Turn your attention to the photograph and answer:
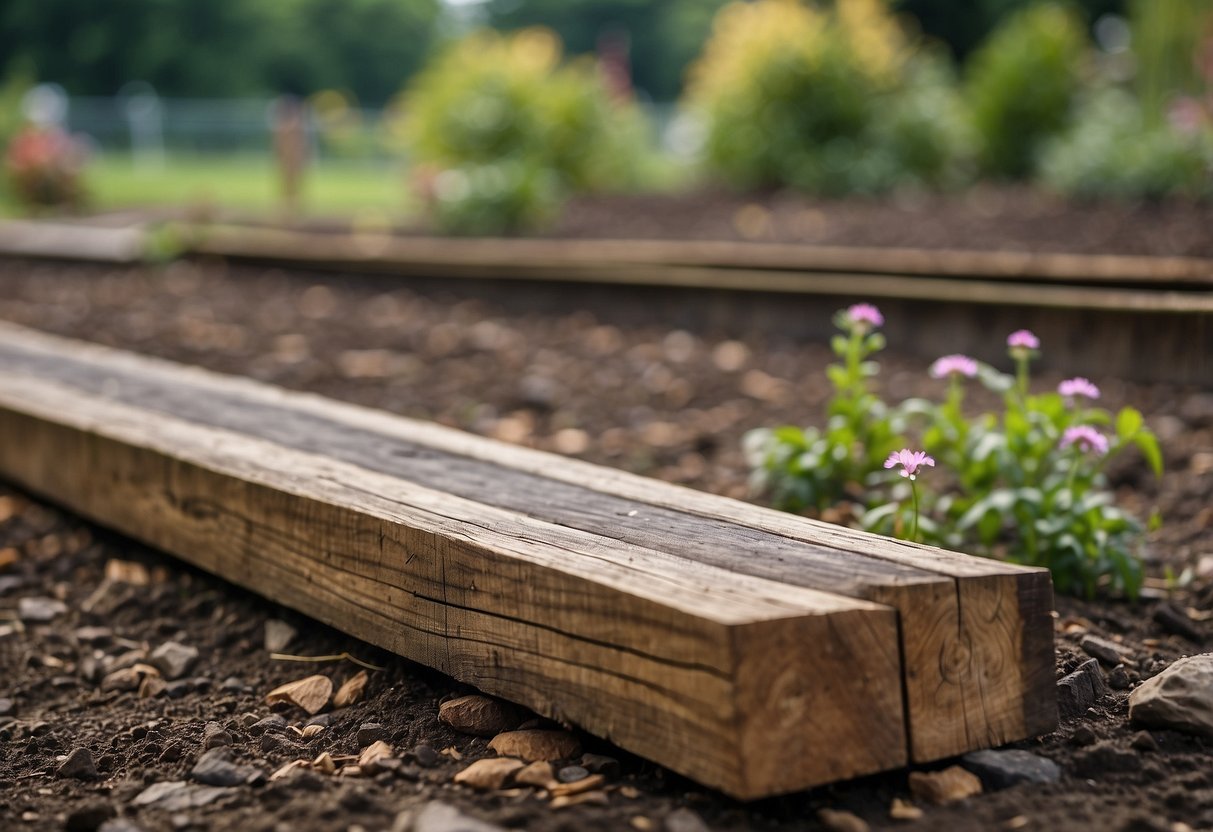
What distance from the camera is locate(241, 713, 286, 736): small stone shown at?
1678 mm

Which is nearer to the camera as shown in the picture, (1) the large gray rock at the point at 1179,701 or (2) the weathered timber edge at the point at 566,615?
(2) the weathered timber edge at the point at 566,615

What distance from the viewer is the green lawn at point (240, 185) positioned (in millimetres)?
13430

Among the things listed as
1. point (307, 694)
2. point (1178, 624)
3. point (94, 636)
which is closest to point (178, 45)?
point (94, 636)

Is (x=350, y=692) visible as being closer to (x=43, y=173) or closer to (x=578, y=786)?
(x=578, y=786)

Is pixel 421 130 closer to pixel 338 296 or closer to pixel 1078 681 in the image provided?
pixel 338 296

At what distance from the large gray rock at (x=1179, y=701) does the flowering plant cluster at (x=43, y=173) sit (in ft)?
43.0

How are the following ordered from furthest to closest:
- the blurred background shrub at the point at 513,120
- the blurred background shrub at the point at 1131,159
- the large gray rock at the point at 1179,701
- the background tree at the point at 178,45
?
the background tree at the point at 178,45 < the blurred background shrub at the point at 513,120 < the blurred background shrub at the point at 1131,159 < the large gray rock at the point at 1179,701

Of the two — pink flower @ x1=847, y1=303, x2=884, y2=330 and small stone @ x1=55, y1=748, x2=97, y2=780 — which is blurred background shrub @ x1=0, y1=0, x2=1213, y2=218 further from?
small stone @ x1=55, y1=748, x2=97, y2=780

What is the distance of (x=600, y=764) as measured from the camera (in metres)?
1.47

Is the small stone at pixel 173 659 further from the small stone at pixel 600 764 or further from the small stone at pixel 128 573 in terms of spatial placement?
the small stone at pixel 600 764

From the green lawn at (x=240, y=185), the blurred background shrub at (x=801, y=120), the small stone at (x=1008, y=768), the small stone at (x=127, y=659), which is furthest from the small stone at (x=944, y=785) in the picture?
the green lawn at (x=240, y=185)

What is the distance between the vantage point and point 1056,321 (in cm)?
357

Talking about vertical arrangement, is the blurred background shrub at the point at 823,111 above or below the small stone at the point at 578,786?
above

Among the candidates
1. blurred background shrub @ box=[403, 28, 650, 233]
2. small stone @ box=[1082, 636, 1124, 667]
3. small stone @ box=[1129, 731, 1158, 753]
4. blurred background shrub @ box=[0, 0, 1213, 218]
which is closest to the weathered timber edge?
small stone @ box=[1129, 731, 1158, 753]
